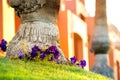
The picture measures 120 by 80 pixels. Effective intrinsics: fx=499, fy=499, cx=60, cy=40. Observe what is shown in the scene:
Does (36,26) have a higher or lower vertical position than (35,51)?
higher

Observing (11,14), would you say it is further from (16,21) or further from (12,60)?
(12,60)

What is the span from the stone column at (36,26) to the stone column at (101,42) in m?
6.22

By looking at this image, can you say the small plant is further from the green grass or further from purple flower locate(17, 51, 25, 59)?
the green grass

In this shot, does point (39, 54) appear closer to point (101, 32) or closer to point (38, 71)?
point (38, 71)

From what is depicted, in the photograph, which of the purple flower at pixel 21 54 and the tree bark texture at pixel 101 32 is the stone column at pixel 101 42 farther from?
the purple flower at pixel 21 54

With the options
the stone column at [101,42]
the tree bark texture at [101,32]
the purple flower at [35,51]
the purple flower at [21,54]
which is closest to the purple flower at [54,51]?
the purple flower at [35,51]

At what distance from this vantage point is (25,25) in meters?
6.78

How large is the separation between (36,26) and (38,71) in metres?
1.36

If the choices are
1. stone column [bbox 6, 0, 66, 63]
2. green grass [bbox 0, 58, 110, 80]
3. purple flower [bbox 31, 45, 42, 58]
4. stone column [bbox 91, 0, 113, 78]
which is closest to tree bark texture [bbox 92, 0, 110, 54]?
stone column [bbox 91, 0, 113, 78]

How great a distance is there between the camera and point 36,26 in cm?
671

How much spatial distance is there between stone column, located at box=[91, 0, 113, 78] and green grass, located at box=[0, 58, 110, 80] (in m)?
6.87

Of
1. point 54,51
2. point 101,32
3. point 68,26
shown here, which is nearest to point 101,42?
point 101,32

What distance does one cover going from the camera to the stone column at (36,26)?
21.6ft

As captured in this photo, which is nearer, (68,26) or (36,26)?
(36,26)
